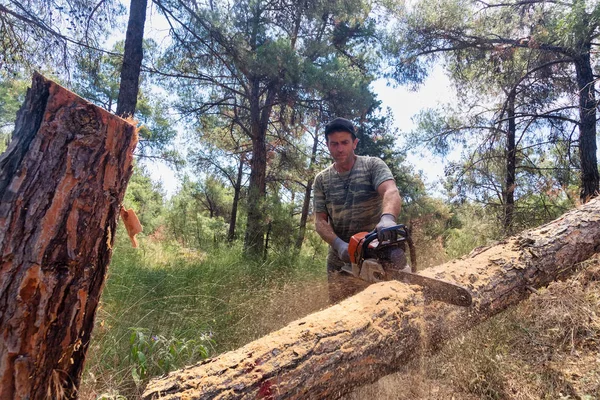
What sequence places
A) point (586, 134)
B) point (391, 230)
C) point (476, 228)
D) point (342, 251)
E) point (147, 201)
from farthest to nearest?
point (147, 201), point (476, 228), point (586, 134), point (342, 251), point (391, 230)

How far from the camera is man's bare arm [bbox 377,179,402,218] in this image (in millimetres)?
2413

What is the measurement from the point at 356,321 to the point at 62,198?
1554 mm

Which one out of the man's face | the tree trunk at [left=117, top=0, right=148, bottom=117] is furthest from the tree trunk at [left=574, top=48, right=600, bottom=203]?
the tree trunk at [left=117, top=0, right=148, bottom=117]

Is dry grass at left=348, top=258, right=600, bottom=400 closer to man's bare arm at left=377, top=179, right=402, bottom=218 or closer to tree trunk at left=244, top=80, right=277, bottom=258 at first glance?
man's bare arm at left=377, top=179, right=402, bottom=218

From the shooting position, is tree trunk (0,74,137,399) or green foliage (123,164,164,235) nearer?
tree trunk (0,74,137,399)

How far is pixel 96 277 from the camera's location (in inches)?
54.6

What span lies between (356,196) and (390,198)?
1.45 feet

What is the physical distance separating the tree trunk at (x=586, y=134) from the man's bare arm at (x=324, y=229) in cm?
537

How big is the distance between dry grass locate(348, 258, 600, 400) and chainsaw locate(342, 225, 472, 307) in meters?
0.52

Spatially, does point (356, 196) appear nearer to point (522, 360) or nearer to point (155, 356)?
point (522, 360)

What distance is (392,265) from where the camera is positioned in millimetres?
2215

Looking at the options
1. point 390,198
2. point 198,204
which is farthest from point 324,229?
point 198,204

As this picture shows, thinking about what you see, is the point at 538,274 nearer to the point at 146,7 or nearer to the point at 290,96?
the point at 290,96

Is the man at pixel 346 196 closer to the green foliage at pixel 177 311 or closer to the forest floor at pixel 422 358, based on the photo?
the forest floor at pixel 422 358
